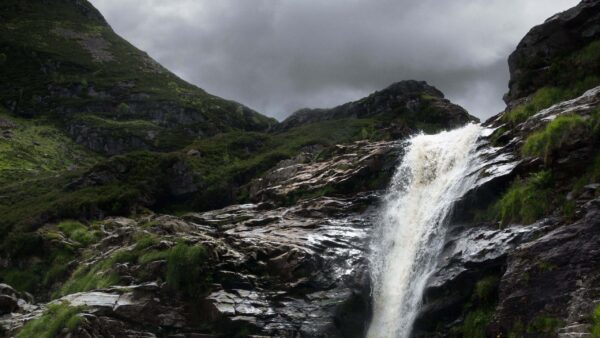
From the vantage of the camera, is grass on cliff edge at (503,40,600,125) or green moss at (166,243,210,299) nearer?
green moss at (166,243,210,299)

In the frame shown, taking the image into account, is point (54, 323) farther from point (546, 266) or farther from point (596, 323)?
point (596, 323)

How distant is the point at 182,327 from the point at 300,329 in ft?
18.9

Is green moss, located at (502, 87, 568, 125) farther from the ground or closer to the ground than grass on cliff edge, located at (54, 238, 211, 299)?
farther from the ground

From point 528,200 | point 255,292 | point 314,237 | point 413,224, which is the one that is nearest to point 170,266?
point 255,292

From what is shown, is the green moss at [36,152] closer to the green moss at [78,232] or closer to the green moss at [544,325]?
the green moss at [78,232]

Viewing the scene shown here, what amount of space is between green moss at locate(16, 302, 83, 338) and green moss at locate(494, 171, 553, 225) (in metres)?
20.0

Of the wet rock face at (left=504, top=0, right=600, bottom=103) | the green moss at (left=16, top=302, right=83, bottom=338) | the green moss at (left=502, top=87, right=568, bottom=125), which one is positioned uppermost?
the wet rock face at (left=504, top=0, right=600, bottom=103)

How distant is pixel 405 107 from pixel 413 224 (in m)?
47.2

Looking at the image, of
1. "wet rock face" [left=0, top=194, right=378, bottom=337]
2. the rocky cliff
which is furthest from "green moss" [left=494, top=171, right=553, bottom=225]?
"wet rock face" [left=0, top=194, right=378, bottom=337]

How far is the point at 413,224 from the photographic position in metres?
31.9

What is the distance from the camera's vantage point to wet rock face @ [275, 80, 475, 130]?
231 ft

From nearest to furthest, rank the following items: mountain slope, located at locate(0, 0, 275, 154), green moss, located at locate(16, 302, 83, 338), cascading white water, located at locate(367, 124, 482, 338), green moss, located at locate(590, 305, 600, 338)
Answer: green moss, located at locate(590, 305, 600, 338), green moss, located at locate(16, 302, 83, 338), cascading white water, located at locate(367, 124, 482, 338), mountain slope, located at locate(0, 0, 275, 154)

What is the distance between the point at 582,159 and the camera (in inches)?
866

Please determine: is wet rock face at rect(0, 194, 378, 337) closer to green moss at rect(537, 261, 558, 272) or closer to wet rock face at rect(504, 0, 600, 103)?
green moss at rect(537, 261, 558, 272)
